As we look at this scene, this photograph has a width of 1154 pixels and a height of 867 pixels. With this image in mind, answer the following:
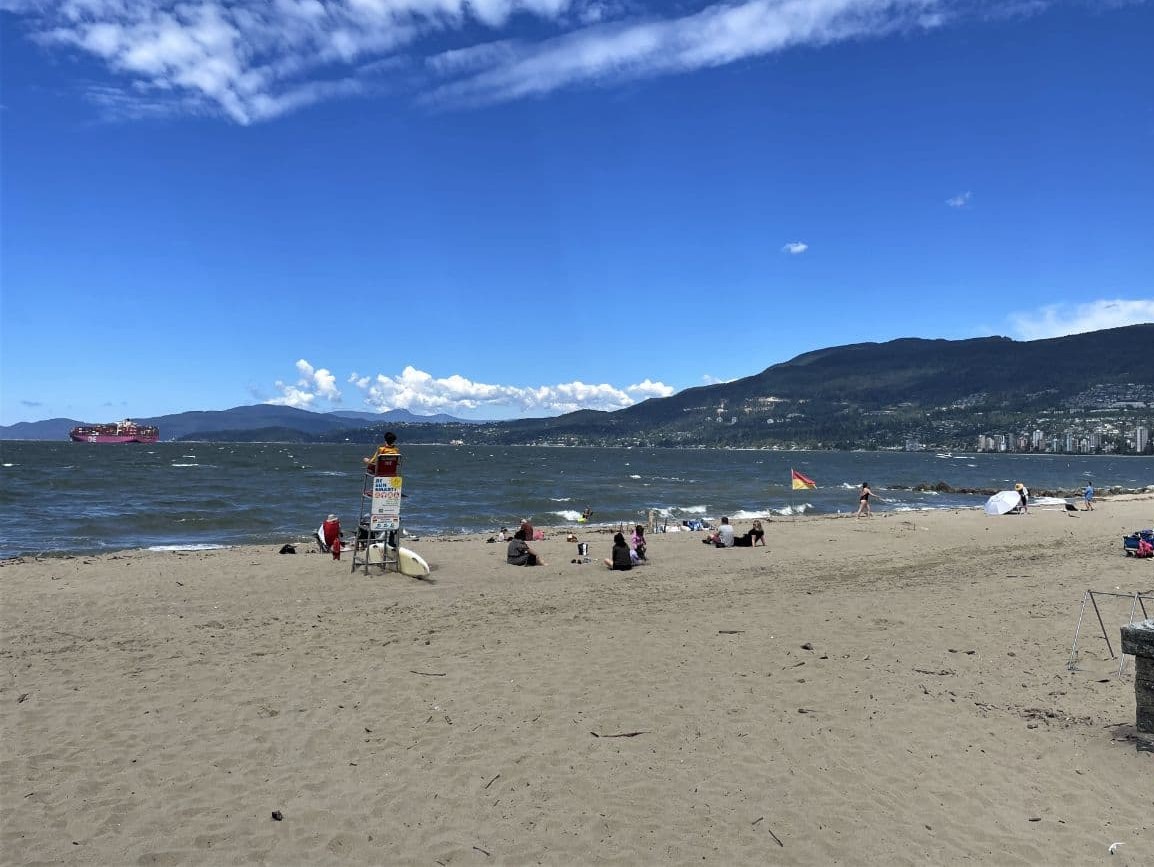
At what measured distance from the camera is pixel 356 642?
371 inches

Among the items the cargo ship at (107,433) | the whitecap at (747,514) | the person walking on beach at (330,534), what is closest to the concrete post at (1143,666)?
the person walking on beach at (330,534)

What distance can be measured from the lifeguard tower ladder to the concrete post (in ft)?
37.5

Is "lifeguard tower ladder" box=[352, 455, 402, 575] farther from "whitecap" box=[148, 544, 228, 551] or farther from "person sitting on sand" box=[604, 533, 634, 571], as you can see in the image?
"whitecap" box=[148, 544, 228, 551]

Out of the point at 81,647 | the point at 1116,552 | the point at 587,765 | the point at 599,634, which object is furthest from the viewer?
the point at 1116,552

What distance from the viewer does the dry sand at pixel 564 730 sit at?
475 cm

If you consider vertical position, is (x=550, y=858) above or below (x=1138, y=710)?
below

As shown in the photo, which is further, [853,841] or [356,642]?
[356,642]

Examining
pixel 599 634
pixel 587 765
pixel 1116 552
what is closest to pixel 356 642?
pixel 599 634

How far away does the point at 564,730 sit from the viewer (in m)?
6.46

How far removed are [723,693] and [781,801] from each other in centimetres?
221

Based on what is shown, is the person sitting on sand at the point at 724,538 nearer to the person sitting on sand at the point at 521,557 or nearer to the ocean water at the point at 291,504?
the person sitting on sand at the point at 521,557

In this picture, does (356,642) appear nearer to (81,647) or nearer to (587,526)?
(81,647)

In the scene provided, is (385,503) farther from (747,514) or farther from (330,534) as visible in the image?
(747,514)

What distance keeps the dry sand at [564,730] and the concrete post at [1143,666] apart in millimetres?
322
